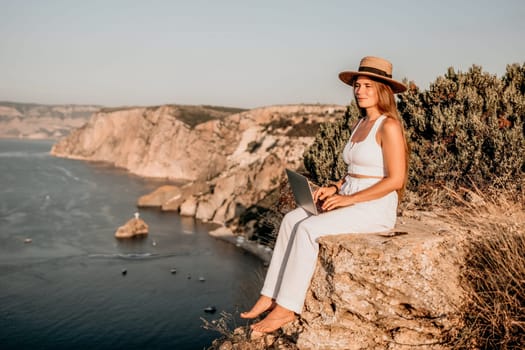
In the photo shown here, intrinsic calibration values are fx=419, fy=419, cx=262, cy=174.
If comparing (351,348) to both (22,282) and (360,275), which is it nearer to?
(360,275)

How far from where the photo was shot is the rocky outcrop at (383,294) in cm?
409

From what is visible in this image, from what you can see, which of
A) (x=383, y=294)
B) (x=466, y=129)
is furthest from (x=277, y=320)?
(x=466, y=129)

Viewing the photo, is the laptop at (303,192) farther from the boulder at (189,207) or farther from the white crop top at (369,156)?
the boulder at (189,207)

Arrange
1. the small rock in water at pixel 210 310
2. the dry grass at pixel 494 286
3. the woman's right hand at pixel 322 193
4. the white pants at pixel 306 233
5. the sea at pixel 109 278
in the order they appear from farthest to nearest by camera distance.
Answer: the small rock in water at pixel 210 310
the sea at pixel 109 278
the woman's right hand at pixel 322 193
the white pants at pixel 306 233
the dry grass at pixel 494 286

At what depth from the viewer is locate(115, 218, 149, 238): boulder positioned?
2028 inches

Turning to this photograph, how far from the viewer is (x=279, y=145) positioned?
67000 mm

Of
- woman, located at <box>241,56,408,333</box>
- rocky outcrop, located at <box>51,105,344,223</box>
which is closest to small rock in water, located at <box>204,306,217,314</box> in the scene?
rocky outcrop, located at <box>51,105,344,223</box>

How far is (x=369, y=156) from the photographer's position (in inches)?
177

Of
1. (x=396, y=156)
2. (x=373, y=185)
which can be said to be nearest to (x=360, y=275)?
(x=373, y=185)

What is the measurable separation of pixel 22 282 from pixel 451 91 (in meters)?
36.9

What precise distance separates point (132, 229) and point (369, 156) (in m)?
51.6

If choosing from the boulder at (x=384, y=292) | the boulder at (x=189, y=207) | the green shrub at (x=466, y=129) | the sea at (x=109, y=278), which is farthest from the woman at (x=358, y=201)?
the boulder at (x=189, y=207)

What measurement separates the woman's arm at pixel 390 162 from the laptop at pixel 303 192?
0.43m

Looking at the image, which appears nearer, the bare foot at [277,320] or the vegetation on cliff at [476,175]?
the vegetation on cliff at [476,175]
